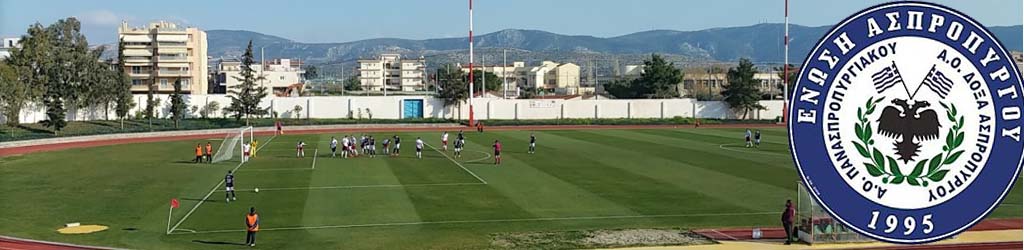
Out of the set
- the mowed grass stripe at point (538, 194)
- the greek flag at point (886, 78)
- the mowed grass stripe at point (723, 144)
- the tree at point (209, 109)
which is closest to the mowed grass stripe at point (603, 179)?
the mowed grass stripe at point (538, 194)

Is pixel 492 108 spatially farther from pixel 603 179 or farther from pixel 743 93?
pixel 603 179

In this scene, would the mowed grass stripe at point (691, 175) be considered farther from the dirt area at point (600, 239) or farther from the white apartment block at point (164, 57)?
the white apartment block at point (164, 57)

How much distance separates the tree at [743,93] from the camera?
320ft

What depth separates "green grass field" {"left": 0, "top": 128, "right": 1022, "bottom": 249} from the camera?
26078 millimetres

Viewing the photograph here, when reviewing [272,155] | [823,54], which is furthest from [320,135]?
[823,54]

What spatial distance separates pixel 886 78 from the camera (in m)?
5.16

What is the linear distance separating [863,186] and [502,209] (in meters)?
25.5

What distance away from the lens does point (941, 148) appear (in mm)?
5051

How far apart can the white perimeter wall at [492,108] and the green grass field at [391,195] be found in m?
38.1

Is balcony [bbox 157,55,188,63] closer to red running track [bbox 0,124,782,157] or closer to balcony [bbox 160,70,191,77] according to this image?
balcony [bbox 160,70,191,77]

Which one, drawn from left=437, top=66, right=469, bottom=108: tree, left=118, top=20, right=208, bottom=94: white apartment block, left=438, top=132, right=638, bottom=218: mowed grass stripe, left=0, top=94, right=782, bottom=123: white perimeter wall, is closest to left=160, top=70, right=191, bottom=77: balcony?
left=118, top=20, right=208, bottom=94: white apartment block

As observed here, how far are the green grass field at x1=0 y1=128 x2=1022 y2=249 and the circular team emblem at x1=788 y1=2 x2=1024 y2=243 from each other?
18.9 m

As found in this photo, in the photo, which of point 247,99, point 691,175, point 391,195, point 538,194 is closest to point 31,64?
point 247,99

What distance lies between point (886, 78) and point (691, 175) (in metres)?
36.6
